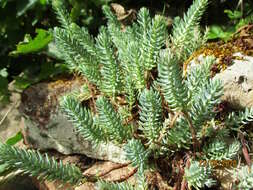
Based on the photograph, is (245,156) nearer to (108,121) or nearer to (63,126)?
(108,121)

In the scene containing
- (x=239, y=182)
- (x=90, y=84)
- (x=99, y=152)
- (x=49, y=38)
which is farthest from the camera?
(x=49, y=38)

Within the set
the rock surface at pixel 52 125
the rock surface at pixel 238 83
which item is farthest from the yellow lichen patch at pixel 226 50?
the rock surface at pixel 52 125

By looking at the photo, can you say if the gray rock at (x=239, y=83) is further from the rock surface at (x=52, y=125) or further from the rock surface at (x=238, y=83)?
the rock surface at (x=52, y=125)

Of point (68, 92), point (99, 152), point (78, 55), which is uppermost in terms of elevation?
point (78, 55)

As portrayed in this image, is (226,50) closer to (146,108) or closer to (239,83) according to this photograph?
(239,83)

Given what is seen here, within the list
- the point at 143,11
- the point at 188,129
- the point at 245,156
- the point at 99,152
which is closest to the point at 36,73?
the point at 99,152

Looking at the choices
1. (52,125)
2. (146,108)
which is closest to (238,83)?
(146,108)
